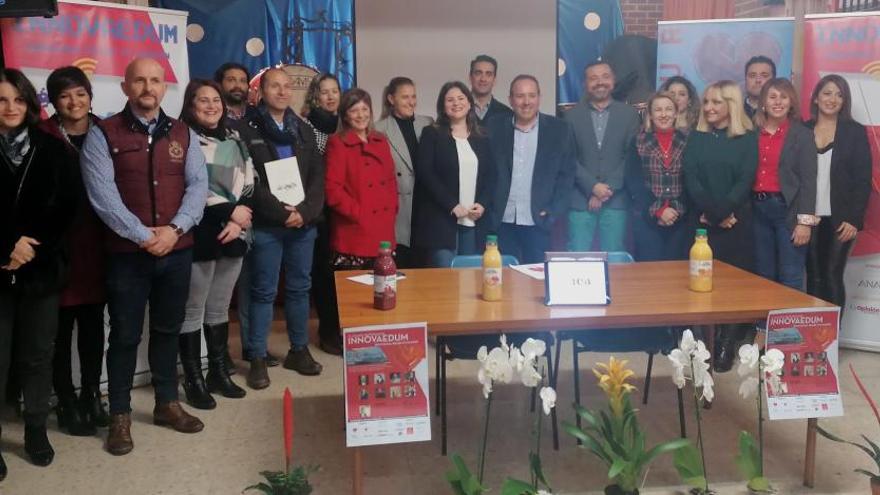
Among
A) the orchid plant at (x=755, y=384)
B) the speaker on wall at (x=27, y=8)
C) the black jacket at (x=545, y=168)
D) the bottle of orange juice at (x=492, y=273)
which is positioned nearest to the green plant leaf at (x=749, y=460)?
the orchid plant at (x=755, y=384)

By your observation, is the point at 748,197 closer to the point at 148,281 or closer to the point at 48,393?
the point at 148,281

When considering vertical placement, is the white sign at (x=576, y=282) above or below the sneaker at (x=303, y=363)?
above

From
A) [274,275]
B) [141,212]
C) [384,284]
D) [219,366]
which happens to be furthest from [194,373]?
[384,284]

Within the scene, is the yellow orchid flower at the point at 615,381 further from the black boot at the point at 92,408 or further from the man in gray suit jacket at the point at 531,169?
the black boot at the point at 92,408

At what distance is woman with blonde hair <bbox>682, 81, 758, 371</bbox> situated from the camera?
3686mm

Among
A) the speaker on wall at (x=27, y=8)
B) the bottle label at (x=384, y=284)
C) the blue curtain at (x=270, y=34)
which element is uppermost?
the blue curtain at (x=270, y=34)

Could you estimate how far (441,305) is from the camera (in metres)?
2.45

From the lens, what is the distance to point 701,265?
8.50 feet

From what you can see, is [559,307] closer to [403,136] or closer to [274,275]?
[274,275]

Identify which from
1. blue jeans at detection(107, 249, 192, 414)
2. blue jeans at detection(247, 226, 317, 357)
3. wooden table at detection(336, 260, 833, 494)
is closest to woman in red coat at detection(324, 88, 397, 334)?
blue jeans at detection(247, 226, 317, 357)

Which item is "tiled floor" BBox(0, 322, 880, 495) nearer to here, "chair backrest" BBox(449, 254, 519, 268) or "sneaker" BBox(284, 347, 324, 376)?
"sneaker" BBox(284, 347, 324, 376)

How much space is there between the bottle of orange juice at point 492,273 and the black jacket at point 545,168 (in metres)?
1.38

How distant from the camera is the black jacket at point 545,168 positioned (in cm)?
386

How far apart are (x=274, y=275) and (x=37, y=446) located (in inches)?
45.1
